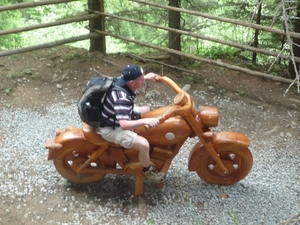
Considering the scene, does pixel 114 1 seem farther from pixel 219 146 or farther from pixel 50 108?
pixel 219 146

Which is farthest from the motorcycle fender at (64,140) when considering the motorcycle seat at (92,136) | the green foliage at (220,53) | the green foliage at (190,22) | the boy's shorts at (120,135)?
the green foliage at (220,53)

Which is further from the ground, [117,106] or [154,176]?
[117,106]

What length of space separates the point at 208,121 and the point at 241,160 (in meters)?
0.63

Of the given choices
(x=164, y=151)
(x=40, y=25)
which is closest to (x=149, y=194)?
(x=164, y=151)

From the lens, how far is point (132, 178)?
4.36m

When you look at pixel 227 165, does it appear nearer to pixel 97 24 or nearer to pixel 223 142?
pixel 223 142

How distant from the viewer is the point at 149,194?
4.13m

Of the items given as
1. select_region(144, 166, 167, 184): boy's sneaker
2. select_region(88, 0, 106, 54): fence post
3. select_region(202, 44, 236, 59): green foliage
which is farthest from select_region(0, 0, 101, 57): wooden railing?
select_region(144, 166, 167, 184): boy's sneaker

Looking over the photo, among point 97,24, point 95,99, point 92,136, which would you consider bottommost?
point 92,136

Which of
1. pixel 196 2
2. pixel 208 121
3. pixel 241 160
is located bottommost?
pixel 241 160

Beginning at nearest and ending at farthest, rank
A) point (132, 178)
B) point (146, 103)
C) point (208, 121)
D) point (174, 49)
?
point (208, 121) < point (132, 178) < point (146, 103) < point (174, 49)

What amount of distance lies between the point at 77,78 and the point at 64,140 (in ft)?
8.21

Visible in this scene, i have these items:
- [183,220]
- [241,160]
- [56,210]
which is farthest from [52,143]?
[241,160]

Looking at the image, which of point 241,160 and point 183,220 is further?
point 241,160
